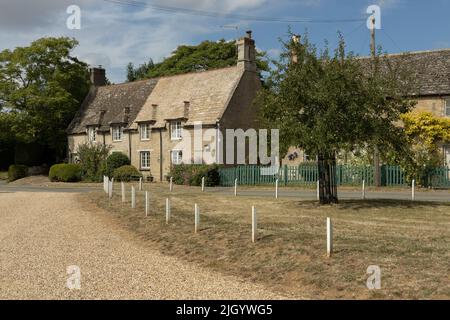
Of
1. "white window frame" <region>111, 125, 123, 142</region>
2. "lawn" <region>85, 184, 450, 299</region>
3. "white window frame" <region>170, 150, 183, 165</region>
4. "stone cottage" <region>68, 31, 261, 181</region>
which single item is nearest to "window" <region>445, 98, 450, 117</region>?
"stone cottage" <region>68, 31, 261, 181</region>

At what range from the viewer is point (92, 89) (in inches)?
2203

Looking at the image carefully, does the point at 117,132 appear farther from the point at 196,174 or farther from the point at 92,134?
the point at 196,174

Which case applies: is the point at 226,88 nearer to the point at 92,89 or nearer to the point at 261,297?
the point at 92,89

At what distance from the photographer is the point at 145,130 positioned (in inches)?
1806

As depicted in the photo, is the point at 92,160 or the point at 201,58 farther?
the point at 201,58

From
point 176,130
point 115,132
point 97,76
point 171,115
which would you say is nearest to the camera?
point 176,130

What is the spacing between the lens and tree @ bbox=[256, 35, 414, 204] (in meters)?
17.9

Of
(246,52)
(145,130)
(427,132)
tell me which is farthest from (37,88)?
(427,132)

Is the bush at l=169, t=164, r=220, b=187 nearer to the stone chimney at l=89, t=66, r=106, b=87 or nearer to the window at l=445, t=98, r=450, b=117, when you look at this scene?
the window at l=445, t=98, r=450, b=117

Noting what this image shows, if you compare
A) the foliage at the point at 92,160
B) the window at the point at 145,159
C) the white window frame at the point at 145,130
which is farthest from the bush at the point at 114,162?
the white window frame at the point at 145,130

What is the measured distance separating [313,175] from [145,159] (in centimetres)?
1728

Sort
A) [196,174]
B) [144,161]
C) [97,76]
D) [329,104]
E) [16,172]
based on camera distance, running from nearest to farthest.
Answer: [329,104], [196,174], [144,161], [16,172], [97,76]

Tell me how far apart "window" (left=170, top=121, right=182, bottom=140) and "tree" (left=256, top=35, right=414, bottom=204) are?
78.0 ft

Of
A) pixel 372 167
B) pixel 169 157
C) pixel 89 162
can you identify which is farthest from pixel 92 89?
pixel 372 167
